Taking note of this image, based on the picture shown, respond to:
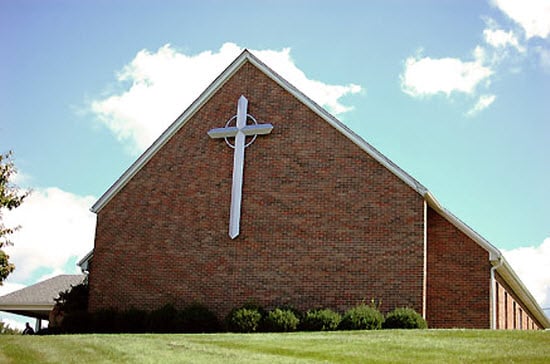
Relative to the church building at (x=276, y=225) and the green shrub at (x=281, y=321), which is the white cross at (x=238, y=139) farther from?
the green shrub at (x=281, y=321)

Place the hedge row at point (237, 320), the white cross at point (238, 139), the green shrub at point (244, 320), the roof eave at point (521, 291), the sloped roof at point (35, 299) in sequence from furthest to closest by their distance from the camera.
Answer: the sloped roof at point (35, 299), the roof eave at point (521, 291), the white cross at point (238, 139), the green shrub at point (244, 320), the hedge row at point (237, 320)

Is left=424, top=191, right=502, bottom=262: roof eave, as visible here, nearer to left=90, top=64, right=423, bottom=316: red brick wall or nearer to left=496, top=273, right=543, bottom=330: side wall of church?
left=90, top=64, right=423, bottom=316: red brick wall

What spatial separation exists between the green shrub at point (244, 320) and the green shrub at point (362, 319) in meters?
2.51

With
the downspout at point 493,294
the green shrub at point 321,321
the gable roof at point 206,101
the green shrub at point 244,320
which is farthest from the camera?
the gable roof at point 206,101

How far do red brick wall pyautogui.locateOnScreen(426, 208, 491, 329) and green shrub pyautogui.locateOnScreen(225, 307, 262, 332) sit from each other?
17.0 ft

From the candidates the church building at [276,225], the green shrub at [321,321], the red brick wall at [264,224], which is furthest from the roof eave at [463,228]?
the green shrub at [321,321]

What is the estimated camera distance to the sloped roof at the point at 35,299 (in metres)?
36.9

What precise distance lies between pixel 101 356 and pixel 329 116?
12.0 metres

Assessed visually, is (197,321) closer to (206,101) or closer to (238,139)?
(238,139)

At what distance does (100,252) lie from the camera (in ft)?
93.2

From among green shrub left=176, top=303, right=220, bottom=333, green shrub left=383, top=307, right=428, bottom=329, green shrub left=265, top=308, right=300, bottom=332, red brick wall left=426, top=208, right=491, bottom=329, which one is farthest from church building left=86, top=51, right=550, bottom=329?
green shrub left=265, top=308, right=300, bottom=332

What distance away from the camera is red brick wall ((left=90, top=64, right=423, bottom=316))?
24156 millimetres

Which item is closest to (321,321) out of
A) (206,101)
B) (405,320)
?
(405,320)

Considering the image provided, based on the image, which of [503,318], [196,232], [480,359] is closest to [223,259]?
[196,232]
